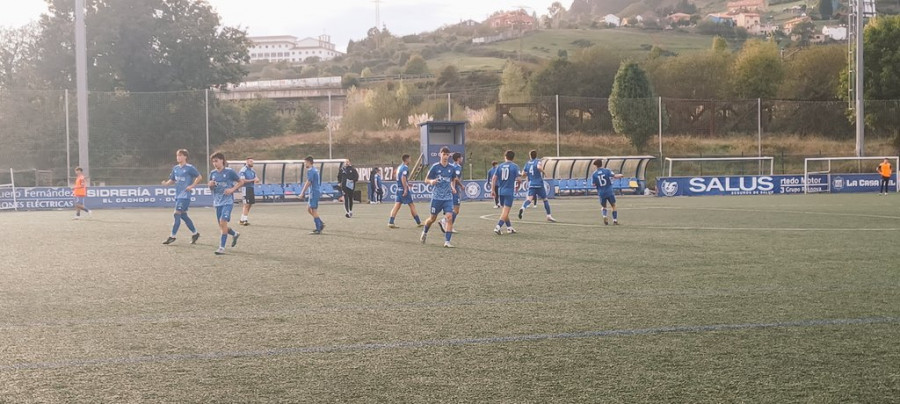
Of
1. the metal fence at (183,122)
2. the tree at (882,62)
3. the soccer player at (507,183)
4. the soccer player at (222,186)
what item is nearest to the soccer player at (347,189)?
the soccer player at (507,183)

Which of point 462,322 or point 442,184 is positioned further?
point 442,184

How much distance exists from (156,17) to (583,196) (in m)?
30.1

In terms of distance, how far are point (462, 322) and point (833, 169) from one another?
41.4 m

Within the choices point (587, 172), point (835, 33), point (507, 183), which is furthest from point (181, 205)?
point (835, 33)

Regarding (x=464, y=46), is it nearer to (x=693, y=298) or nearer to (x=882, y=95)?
(x=882, y=95)

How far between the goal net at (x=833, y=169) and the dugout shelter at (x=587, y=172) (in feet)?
24.3

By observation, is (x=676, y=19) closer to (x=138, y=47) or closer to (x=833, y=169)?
(x=833, y=169)

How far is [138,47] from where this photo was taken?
50656 mm

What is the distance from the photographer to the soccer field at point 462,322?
5.29 m

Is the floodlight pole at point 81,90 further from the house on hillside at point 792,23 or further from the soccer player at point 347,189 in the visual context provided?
the house on hillside at point 792,23

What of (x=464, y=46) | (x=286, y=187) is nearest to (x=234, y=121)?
(x=286, y=187)

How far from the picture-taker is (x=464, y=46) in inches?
5069

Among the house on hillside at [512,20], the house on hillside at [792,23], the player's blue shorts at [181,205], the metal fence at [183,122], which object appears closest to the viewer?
the player's blue shorts at [181,205]

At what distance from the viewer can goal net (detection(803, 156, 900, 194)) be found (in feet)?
127
